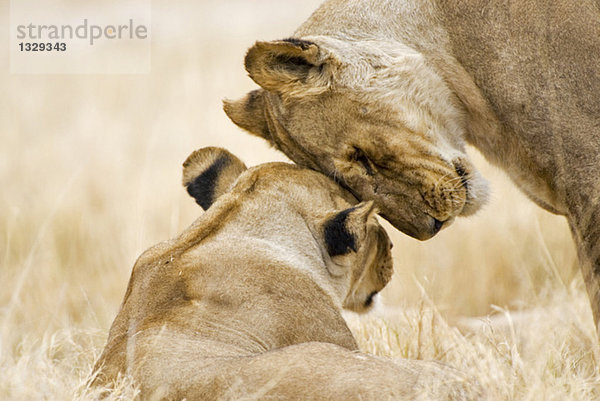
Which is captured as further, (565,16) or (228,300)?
(565,16)

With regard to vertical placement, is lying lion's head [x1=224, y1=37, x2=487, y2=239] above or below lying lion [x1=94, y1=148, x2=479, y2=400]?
above

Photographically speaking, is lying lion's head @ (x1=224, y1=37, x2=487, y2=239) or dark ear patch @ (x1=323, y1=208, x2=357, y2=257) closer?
dark ear patch @ (x1=323, y1=208, x2=357, y2=257)

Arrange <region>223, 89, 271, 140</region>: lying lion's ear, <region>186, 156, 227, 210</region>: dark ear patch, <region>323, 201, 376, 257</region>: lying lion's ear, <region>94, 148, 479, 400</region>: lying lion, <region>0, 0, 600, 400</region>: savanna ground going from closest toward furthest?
<region>94, 148, 479, 400</region>: lying lion → <region>323, 201, 376, 257</region>: lying lion's ear → <region>0, 0, 600, 400</region>: savanna ground → <region>186, 156, 227, 210</region>: dark ear patch → <region>223, 89, 271, 140</region>: lying lion's ear

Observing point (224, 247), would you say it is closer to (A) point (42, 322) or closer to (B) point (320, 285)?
(B) point (320, 285)

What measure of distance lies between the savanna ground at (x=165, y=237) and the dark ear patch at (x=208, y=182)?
72 cm

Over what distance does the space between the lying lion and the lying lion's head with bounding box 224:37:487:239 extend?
11 centimetres

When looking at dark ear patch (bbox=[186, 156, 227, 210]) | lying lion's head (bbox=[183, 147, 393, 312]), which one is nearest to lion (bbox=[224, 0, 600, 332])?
lying lion's head (bbox=[183, 147, 393, 312])

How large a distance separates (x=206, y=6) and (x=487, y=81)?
1079cm

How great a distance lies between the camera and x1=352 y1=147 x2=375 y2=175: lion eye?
132 inches

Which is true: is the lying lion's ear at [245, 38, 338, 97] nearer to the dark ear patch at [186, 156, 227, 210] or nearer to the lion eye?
the lion eye

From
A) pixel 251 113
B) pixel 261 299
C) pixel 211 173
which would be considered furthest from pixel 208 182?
pixel 261 299

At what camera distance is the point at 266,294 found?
9.69 ft

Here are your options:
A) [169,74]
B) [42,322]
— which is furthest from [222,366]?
[169,74]

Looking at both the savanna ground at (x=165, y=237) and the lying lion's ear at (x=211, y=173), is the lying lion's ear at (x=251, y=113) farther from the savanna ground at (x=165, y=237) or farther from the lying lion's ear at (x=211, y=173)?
the savanna ground at (x=165, y=237)
